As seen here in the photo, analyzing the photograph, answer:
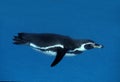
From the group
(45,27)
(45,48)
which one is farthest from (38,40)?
(45,27)

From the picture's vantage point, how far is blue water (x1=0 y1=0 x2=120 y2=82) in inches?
73.2

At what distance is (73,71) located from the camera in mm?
1936

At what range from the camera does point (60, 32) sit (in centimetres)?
187

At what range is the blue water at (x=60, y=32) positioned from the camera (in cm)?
186

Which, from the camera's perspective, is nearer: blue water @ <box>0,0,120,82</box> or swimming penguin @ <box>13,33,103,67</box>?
swimming penguin @ <box>13,33,103,67</box>

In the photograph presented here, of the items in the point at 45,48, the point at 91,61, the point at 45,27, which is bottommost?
the point at 45,48

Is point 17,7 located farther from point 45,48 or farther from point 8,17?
point 45,48

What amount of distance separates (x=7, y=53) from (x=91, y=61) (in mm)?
421

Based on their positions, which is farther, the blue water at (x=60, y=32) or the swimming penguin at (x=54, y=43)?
the blue water at (x=60, y=32)

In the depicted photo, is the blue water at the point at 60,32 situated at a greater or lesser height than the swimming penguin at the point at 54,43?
greater

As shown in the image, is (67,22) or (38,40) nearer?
(38,40)

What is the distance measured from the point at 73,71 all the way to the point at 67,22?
0.25 metres

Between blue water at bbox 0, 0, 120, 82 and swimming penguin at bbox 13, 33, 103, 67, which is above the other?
blue water at bbox 0, 0, 120, 82

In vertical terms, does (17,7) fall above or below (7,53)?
above
